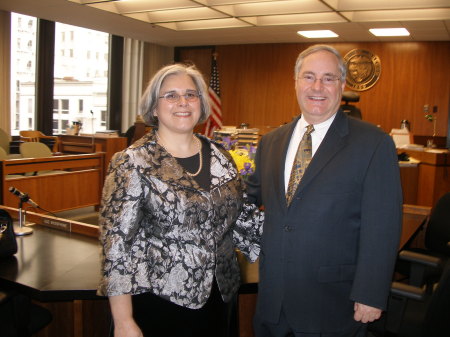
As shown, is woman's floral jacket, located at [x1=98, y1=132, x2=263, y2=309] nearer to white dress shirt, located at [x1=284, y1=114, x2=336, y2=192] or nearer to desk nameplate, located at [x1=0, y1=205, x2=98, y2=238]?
white dress shirt, located at [x1=284, y1=114, x2=336, y2=192]

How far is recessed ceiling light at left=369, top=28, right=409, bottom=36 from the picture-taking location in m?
8.86

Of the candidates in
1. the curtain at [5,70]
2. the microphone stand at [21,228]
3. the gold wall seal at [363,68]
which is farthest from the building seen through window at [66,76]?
the microphone stand at [21,228]

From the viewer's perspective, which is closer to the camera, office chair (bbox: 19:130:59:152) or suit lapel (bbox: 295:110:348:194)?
suit lapel (bbox: 295:110:348:194)

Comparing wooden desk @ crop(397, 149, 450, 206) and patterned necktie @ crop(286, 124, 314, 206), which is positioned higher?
patterned necktie @ crop(286, 124, 314, 206)

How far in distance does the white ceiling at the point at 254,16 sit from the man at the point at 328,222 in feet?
18.4

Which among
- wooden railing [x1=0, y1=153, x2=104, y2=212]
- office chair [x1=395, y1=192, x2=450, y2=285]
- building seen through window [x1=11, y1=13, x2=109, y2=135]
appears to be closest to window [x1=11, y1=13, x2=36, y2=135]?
building seen through window [x1=11, y1=13, x2=109, y2=135]

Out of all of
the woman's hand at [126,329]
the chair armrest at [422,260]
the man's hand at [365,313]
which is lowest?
the woman's hand at [126,329]

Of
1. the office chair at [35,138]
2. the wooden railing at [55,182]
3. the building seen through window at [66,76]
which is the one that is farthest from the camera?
the building seen through window at [66,76]

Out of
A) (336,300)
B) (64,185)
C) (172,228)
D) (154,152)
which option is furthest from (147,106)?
(64,185)

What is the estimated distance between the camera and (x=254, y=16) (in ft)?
26.2

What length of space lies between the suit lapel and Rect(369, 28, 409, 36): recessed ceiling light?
803cm

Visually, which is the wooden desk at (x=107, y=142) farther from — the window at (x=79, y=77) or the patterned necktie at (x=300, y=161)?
the patterned necktie at (x=300, y=161)

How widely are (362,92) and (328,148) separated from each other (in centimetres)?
989

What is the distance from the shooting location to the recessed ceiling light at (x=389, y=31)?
8.86 metres
